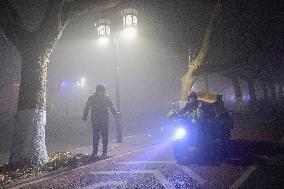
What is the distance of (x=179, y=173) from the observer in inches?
300

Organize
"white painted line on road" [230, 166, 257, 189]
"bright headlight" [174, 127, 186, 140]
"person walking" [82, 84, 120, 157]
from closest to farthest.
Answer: "white painted line on road" [230, 166, 257, 189] < "bright headlight" [174, 127, 186, 140] < "person walking" [82, 84, 120, 157]

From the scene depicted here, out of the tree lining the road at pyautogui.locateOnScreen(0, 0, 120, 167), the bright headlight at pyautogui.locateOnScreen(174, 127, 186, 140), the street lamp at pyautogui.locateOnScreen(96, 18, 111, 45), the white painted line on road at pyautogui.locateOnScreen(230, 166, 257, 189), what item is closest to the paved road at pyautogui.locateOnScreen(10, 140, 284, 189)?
the white painted line on road at pyautogui.locateOnScreen(230, 166, 257, 189)

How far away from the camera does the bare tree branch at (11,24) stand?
8.36 metres

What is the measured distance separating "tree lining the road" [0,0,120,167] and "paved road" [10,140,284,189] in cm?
134

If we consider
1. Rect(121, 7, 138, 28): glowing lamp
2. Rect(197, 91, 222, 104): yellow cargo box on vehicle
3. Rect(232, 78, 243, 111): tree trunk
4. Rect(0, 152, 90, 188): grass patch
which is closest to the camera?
Rect(0, 152, 90, 188): grass patch

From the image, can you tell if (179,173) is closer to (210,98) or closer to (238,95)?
(210,98)

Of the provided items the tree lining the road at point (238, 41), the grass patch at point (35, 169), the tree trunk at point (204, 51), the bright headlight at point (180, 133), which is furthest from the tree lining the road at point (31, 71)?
the tree lining the road at point (238, 41)

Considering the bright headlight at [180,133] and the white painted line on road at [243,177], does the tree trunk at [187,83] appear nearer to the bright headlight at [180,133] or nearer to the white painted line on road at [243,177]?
the bright headlight at [180,133]

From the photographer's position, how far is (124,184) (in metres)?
6.82

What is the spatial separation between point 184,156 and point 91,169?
284cm

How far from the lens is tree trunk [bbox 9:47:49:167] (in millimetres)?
8516

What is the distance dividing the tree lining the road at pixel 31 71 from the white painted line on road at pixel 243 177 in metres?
5.35

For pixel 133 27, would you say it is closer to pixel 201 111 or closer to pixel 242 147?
pixel 201 111

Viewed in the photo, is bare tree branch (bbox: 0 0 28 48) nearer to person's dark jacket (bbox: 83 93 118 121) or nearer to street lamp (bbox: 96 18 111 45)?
person's dark jacket (bbox: 83 93 118 121)
